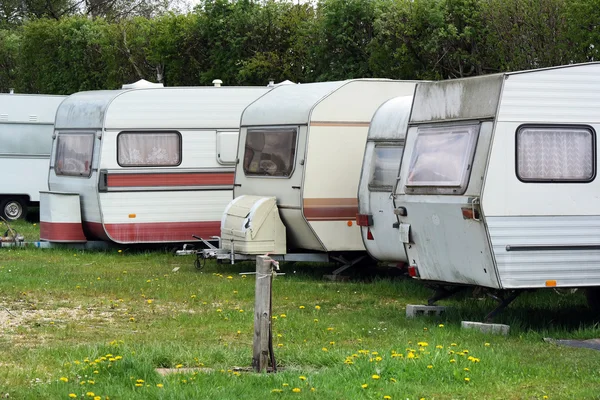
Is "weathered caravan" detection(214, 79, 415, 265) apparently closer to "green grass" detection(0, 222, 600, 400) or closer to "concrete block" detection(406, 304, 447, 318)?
"green grass" detection(0, 222, 600, 400)

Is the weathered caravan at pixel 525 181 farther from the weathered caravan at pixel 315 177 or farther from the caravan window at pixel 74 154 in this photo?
the caravan window at pixel 74 154

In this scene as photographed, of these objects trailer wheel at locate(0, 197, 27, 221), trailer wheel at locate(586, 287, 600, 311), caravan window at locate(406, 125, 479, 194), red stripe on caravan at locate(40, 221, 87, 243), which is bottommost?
trailer wheel at locate(0, 197, 27, 221)

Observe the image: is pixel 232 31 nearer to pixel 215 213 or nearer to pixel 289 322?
pixel 215 213

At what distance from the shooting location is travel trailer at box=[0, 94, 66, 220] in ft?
78.7

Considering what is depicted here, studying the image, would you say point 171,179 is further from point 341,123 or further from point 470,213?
point 470,213

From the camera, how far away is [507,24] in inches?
752

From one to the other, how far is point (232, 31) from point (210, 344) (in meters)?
20.1

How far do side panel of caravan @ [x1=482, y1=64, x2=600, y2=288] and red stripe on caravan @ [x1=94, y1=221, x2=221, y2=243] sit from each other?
867 centimetres

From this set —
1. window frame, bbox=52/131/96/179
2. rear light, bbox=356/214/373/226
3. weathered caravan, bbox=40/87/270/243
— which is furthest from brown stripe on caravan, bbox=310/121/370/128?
window frame, bbox=52/131/96/179

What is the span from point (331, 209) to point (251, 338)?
15.4ft

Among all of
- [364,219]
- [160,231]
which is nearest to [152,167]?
[160,231]

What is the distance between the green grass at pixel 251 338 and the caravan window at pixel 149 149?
2.15 m

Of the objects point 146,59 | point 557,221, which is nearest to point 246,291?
point 557,221

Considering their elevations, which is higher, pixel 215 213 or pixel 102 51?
pixel 102 51
